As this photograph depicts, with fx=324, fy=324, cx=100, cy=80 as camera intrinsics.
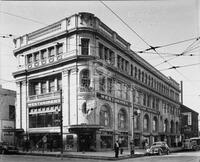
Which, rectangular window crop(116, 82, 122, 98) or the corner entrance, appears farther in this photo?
rectangular window crop(116, 82, 122, 98)

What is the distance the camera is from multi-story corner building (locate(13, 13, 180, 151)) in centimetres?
3375

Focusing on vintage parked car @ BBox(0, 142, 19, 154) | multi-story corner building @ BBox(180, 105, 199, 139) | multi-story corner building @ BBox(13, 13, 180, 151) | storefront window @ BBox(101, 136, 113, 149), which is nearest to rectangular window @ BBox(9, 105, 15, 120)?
multi-story corner building @ BBox(13, 13, 180, 151)

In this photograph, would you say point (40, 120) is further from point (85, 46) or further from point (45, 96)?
point (85, 46)

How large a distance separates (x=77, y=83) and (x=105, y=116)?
5.54 m

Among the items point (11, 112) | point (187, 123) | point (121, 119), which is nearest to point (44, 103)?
point (11, 112)

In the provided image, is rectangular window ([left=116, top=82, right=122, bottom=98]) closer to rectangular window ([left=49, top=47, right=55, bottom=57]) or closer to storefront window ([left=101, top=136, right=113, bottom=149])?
storefront window ([left=101, top=136, right=113, bottom=149])

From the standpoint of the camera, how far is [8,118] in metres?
41.0

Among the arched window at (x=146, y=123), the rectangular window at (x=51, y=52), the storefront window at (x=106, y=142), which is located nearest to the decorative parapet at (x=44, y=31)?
the rectangular window at (x=51, y=52)

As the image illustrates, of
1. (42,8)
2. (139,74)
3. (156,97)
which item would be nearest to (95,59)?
(139,74)

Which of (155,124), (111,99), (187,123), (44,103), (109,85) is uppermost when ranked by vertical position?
(109,85)

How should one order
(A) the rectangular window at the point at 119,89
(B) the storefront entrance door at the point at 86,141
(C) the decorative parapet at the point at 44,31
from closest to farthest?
(B) the storefront entrance door at the point at 86,141, (C) the decorative parapet at the point at 44,31, (A) the rectangular window at the point at 119,89

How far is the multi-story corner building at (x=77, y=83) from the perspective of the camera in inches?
1329

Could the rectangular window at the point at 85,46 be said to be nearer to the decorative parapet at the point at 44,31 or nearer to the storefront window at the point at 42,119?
the decorative parapet at the point at 44,31

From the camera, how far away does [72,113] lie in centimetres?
3419
